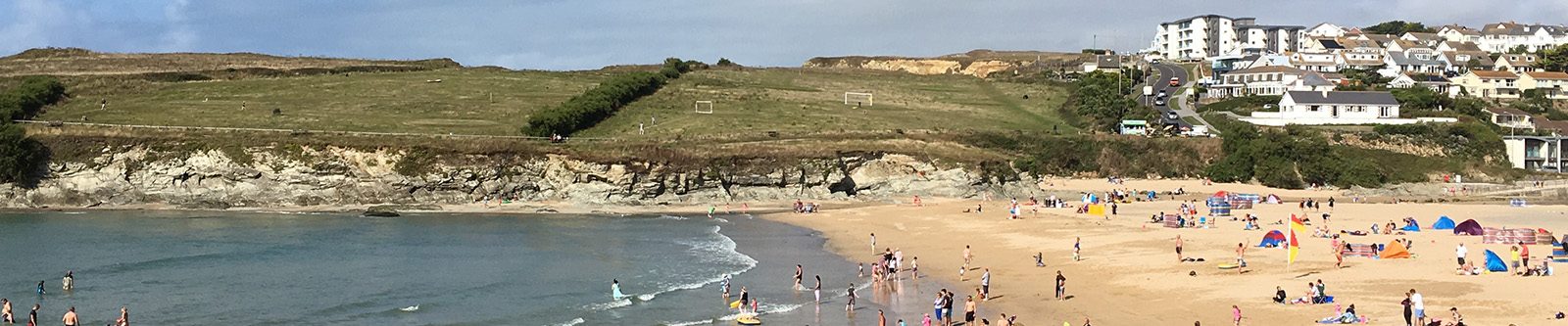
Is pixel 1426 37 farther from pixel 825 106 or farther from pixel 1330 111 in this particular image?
pixel 825 106

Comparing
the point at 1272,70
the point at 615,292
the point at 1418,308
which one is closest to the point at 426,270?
the point at 615,292

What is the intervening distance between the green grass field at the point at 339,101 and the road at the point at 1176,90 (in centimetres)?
4625

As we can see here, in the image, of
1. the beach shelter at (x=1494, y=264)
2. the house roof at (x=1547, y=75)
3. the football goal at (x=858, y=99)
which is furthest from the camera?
the house roof at (x=1547, y=75)

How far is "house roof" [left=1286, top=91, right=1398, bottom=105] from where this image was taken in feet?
343

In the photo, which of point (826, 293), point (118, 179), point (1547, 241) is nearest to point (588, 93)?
point (118, 179)

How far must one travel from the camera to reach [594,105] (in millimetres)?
92062

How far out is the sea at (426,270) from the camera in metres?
37.9

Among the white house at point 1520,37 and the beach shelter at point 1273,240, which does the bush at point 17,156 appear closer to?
the beach shelter at point 1273,240

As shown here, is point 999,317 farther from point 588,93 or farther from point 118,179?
point 588,93

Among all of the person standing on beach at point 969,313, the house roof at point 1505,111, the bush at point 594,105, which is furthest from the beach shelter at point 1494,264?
the house roof at point 1505,111

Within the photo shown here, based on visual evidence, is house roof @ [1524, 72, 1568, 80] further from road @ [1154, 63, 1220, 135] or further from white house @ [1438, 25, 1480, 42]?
white house @ [1438, 25, 1480, 42]

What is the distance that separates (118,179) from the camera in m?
74.2

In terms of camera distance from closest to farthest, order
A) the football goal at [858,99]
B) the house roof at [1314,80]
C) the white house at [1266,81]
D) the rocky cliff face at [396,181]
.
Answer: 1. the rocky cliff face at [396,181]
2. the football goal at [858,99]
3. the house roof at [1314,80]
4. the white house at [1266,81]

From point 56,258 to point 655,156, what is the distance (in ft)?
107
